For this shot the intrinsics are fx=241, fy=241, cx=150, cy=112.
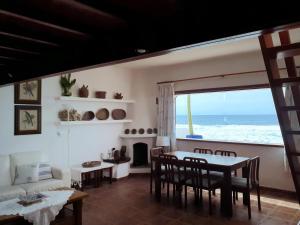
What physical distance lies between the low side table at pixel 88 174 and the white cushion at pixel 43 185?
73 cm

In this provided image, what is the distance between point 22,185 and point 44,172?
0.42 meters

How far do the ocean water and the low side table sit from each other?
6.75 ft

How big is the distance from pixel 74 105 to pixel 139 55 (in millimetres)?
4171

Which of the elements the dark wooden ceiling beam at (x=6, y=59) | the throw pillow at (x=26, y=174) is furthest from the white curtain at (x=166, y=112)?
the dark wooden ceiling beam at (x=6, y=59)

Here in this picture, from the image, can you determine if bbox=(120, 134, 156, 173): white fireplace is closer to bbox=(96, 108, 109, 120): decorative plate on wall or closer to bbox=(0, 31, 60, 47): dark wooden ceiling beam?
bbox=(96, 108, 109, 120): decorative plate on wall

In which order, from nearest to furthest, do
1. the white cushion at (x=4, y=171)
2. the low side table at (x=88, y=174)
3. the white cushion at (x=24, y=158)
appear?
1. the white cushion at (x=4, y=171)
2. the white cushion at (x=24, y=158)
3. the low side table at (x=88, y=174)

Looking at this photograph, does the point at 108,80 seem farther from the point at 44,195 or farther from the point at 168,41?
the point at 168,41

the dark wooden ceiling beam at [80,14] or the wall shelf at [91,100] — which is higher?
the dark wooden ceiling beam at [80,14]

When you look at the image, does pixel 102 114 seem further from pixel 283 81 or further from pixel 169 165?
pixel 283 81

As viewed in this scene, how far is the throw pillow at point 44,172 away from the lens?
4099 millimetres

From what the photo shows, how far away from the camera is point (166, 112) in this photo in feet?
19.8

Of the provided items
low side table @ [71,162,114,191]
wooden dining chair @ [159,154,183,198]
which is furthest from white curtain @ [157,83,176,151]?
wooden dining chair @ [159,154,183,198]

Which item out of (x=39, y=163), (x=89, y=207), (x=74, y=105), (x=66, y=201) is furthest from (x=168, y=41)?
(x=74, y=105)

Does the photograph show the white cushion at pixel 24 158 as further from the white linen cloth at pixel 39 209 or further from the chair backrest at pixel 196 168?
the chair backrest at pixel 196 168
